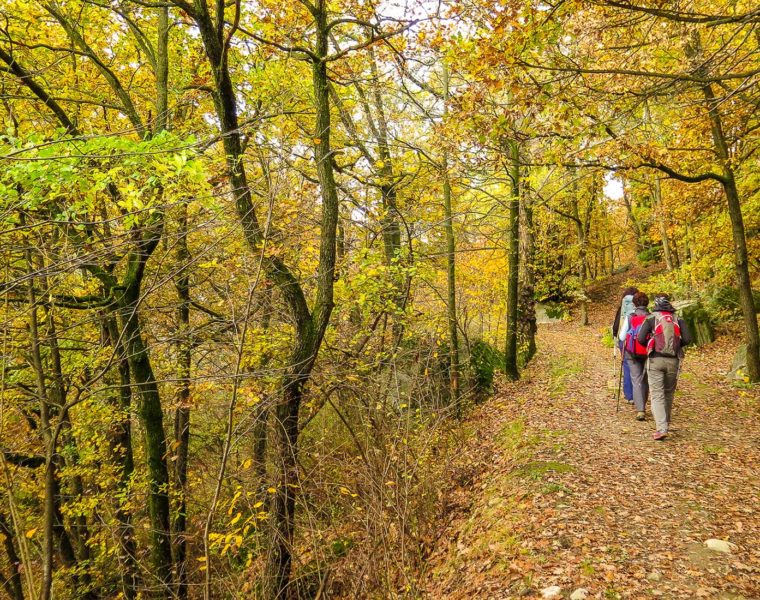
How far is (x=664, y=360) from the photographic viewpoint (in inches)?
Answer: 260

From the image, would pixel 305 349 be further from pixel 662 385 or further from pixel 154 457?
pixel 662 385

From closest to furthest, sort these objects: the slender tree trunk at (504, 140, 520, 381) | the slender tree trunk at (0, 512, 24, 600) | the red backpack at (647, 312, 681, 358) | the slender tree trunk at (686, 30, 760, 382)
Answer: the red backpack at (647, 312, 681, 358) < the slender tree trunk at (686, 30, 760, 382) < the slender tree trunk at (0, 512, 24, 600) < the slender tree trunk at (504, 140, 520, 381)

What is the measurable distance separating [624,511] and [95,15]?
1045 centimetres

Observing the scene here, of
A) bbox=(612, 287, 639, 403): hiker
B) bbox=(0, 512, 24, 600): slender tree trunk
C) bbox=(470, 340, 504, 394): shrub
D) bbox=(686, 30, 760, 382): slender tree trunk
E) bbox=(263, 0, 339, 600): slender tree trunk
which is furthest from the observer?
bbox=(470, 340, 504, 394): shrub

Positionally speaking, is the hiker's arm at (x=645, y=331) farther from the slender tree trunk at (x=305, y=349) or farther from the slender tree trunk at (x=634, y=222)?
the slender tree trunk at (x=634, y=222)

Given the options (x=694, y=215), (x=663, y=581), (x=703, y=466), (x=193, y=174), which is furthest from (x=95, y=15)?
(x=694, y=215)

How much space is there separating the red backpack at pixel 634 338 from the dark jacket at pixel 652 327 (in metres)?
0.22

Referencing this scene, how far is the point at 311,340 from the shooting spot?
554cm

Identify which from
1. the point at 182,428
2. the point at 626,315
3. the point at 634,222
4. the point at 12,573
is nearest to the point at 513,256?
the point at 626,315

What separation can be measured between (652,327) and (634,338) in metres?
0.59

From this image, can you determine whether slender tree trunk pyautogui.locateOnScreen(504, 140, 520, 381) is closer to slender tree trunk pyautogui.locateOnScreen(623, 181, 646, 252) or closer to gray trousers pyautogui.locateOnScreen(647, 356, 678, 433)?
gray trousers pyautogui.locateOnScreen(647, 356, 678, 433)

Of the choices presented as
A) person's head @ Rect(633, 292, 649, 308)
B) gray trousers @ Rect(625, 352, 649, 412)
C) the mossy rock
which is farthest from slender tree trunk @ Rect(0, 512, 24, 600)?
the mossy rock

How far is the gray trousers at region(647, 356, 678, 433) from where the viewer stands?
6582 millimetres

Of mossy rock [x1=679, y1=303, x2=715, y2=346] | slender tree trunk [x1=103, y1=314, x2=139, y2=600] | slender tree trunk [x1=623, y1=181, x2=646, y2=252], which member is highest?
slender tree trunk [x1=623, y1=181, x2=646, y2=252]
